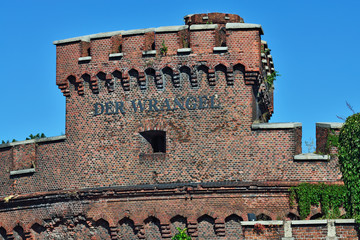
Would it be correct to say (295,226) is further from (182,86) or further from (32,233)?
(32,233)

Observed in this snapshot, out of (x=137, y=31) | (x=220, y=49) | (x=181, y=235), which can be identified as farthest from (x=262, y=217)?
(x=137, y=31)

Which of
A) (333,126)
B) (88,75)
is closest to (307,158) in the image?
(333,126)

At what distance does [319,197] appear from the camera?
3747 centimetres

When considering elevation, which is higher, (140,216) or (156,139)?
(156,139)

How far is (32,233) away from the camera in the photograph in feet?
133

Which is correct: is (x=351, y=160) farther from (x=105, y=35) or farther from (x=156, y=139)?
(x=105, y=35)

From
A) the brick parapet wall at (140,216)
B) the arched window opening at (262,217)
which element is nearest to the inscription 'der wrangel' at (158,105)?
the brick parapet wall at (140,216)

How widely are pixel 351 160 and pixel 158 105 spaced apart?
23.8ft

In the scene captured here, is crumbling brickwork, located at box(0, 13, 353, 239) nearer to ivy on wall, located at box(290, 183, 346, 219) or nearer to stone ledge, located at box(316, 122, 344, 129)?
ivy on wall, located at box(290, 183, 346, 219)

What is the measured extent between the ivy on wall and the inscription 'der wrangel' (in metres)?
4.19

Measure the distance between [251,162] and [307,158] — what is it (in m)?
1.94

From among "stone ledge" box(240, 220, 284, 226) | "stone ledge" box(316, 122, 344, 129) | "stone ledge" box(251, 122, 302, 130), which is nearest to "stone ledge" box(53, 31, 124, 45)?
"stone ledge" box(251, 122, 302, 130)

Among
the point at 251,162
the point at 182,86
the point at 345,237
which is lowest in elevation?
the point at 345,237

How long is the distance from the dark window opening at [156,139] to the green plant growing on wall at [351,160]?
6.38m
